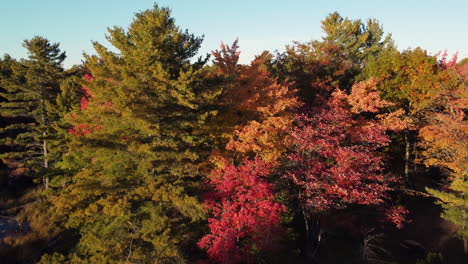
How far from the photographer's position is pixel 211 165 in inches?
658

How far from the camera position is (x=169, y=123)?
13219 mm

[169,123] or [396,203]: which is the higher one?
[169,123]

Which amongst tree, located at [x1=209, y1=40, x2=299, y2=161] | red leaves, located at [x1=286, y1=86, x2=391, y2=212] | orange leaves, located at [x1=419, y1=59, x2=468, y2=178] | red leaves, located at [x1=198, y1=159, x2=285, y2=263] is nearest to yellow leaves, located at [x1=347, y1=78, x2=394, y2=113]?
red leaves, located at [x1=286, y1=86, x2=391, y2=212]

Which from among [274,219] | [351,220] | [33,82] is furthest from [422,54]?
[33,82]

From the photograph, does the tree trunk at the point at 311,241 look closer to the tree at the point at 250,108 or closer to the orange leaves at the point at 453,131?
the tree at the point at 250,108

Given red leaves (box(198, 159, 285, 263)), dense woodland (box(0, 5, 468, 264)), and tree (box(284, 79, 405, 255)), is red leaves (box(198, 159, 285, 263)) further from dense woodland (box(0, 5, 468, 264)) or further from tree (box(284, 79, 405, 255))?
tree (box(284, 79, 405, 255))

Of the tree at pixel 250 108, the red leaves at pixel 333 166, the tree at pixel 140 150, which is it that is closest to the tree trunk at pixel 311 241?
the red leaves at pixel 333 166

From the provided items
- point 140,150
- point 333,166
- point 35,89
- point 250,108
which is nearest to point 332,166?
point 333,166

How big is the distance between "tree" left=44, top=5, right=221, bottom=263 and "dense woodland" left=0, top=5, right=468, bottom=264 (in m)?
0.07

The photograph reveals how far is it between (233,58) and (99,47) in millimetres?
7725

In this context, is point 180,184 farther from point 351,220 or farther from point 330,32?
point 330,32

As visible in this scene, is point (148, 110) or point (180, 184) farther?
point (180, 184)

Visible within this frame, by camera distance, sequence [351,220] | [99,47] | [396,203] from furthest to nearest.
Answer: [396,203] < [351,220] < [99,47]

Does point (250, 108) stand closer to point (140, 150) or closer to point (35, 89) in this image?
point (140, 150)
